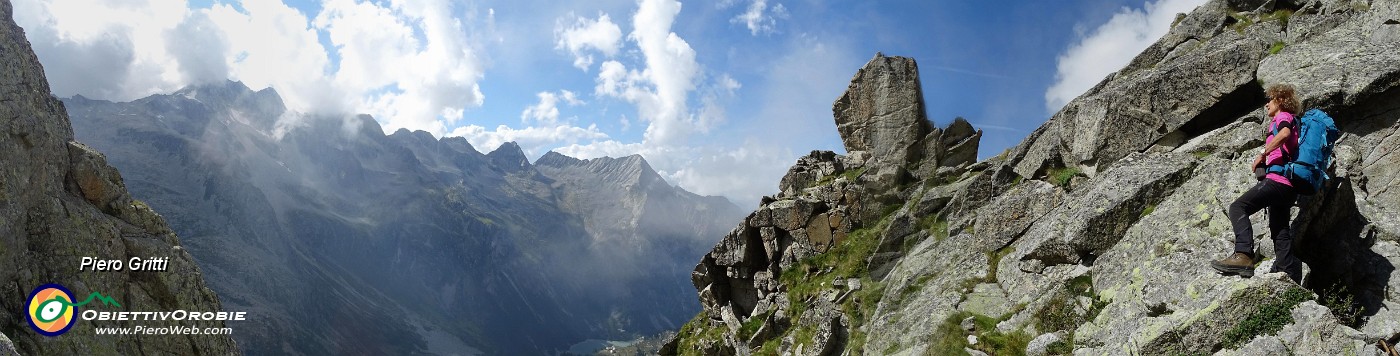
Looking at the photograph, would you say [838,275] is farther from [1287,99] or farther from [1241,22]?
[1287,99]

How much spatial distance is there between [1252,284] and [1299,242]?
2.63 m

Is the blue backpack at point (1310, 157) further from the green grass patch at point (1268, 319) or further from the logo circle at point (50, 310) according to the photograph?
the logo circle at point (50, 310)

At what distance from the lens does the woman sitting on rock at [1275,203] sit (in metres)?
11.6

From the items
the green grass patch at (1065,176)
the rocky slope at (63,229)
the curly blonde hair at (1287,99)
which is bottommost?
A: the curly blonde hair at (1287,99)

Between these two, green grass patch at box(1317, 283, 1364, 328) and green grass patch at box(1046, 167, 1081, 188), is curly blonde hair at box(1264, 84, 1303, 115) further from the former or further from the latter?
green grass patch at box(1046, 167, 1081, 188)

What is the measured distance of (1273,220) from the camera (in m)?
11.9

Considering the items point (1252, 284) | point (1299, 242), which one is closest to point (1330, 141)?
point (1299, 242)

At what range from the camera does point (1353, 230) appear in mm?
13445

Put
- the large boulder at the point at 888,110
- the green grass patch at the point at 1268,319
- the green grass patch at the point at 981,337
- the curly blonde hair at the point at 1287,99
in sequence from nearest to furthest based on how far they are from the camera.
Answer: the green grass patch at the point at 1268,319, the curly blonde hair at the point at 1287,99, the green grass patch at the point at 981,337, the large boulder at the point at 888,110

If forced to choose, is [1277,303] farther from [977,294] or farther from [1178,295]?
[977,294]

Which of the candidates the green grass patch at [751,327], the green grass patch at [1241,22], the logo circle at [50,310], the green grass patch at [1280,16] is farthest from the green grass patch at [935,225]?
the logo circle at [50,310]

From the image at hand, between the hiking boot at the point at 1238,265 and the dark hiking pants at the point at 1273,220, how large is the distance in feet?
0.44

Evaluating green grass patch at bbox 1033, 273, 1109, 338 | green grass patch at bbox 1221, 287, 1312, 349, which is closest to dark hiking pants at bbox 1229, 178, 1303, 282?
green grass patch at bbox 1221, 287, 1312, 349

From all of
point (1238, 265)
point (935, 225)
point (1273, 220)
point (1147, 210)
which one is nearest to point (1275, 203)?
point (1273, 220)
